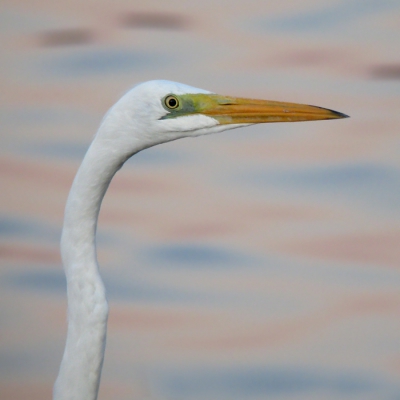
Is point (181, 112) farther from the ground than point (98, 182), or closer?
farther from the ground

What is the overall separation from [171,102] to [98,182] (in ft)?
0.50

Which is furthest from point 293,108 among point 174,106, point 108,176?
point 108,176

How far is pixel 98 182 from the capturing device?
936 millimetres

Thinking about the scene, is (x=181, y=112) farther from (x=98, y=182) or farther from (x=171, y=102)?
(x=98, y=182)

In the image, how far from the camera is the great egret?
0.93 m

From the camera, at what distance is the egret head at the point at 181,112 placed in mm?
935

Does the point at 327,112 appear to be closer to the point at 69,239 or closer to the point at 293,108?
the point at 293,108

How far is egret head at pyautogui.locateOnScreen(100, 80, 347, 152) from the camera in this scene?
93 centimetres

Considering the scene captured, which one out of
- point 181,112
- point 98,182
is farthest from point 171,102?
point 98,182

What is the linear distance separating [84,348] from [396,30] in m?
1.46

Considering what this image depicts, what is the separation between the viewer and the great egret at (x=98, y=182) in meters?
0.93

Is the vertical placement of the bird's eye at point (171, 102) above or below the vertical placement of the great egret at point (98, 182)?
above

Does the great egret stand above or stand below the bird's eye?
below

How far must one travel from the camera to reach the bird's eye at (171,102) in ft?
3.14
